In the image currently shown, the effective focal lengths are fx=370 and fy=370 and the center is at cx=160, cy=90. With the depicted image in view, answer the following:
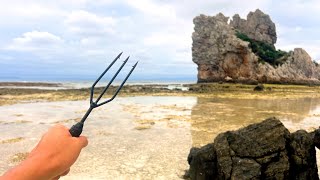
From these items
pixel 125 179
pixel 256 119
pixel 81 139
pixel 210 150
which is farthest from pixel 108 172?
pixel 256 119

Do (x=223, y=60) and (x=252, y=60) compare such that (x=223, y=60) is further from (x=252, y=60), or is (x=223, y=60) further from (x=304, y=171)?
(x=304, y=171)

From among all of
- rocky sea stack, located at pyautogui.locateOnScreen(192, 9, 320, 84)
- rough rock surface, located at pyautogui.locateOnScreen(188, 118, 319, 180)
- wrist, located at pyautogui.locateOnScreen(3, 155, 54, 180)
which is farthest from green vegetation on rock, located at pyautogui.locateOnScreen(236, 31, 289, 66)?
wrist, located at pyautogui.locateOnScreen(3, 155, 54, 180)

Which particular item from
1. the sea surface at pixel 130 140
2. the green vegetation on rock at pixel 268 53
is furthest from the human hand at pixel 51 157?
the green vegetation on rock at pixel 268 53

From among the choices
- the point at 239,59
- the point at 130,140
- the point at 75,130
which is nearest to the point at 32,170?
the point at 75,130

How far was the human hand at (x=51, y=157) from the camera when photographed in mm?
2158

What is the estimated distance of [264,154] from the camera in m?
11.1

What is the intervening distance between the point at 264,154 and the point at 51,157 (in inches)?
384

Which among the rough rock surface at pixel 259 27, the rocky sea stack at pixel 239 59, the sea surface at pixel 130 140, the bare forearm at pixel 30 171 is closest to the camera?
the bare forearm at pixel 30 171

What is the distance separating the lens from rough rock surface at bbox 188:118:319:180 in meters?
10.9

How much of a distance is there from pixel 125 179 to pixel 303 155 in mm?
6110

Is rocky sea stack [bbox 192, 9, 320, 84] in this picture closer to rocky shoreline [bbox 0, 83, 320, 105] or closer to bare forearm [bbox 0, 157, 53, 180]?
rocky shoreline [bbox 0, 83, 320, 105]

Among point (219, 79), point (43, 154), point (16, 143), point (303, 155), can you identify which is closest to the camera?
point (43, 154)

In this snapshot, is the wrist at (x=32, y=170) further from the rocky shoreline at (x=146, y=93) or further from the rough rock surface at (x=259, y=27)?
the rough rock surface at (x=259, y=27)

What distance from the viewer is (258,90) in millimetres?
77875
